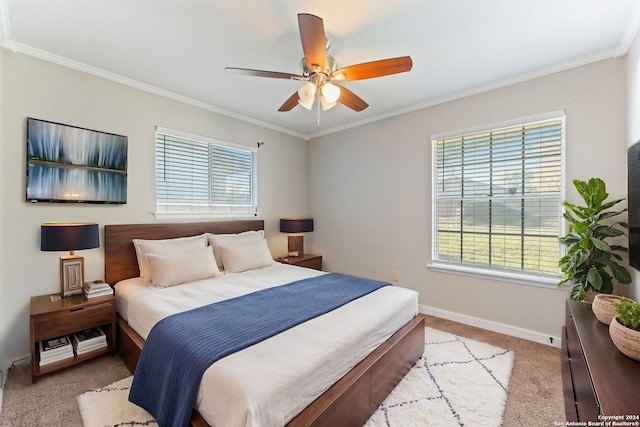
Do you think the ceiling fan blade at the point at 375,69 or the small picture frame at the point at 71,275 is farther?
the small picture frame at the point at 71,275

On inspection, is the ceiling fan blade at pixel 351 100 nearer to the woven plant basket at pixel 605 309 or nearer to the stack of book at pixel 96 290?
the woven plant basket at pixel 605 309

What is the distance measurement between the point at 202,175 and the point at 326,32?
2309mm

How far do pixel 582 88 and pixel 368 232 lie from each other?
268 cm

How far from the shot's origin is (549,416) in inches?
67.7

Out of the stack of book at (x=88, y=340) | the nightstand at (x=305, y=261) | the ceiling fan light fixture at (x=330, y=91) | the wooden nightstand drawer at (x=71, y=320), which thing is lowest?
the stack of book at (x=88, y=340)

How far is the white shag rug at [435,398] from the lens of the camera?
5.52 feet

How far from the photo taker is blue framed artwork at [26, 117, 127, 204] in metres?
2.28

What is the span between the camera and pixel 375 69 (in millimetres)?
1965

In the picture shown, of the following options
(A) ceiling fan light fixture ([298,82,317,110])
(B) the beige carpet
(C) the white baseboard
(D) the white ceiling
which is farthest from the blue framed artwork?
(C) the white baseboard

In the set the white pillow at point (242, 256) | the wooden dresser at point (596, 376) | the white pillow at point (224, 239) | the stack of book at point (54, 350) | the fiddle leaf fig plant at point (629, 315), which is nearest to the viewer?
the wooden dresser at point (596, 376)

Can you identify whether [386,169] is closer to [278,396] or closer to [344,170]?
[344,170]

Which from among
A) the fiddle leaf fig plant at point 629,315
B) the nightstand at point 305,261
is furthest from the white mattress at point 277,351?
the nightstand at point 305,261

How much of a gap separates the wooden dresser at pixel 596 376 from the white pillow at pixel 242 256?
279 cm

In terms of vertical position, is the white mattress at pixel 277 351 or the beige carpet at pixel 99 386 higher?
the white mattress at pixel 277 351
